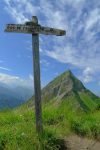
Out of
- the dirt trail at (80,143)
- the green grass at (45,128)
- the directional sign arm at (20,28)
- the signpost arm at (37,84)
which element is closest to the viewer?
the green grass at (45,128)

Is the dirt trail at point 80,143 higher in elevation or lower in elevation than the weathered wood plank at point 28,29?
lower

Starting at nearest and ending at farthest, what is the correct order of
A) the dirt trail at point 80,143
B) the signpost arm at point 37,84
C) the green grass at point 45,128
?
the green grass at point 45,128 → the signpost arm at point 37,84 → the dirt trail at point 80,143

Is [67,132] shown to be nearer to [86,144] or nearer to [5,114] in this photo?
[86,144]

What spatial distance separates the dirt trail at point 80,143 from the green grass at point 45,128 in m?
0.30

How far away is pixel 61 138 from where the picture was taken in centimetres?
1378

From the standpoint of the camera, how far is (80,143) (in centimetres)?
1399

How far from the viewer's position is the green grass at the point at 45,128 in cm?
1200

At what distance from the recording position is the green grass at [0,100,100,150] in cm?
1200

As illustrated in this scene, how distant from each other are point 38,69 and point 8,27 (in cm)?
178

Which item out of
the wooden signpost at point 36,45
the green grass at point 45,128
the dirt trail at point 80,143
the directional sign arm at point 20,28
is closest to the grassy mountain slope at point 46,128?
the green grass at point 45,128

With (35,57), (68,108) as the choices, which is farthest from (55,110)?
(35,57)

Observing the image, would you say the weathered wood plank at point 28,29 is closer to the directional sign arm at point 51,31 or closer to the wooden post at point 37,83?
the directional sign arm at point 51,31

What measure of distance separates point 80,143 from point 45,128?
4.95 ft

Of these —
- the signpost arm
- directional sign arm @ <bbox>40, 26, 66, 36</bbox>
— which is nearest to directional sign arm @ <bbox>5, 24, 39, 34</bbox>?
the signpost arm
